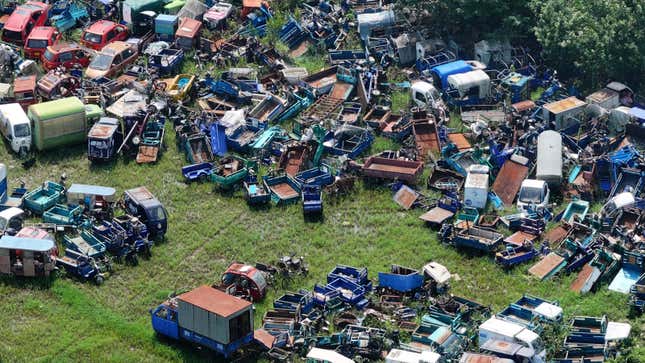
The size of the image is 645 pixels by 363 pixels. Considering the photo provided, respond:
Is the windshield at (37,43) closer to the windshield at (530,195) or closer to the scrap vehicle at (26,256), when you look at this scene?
the scrap vehicle at (26,256)

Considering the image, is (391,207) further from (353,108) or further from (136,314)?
(136,314)

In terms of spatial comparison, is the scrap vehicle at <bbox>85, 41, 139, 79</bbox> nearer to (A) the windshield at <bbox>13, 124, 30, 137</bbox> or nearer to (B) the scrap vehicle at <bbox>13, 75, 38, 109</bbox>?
(B) the scrap vehicle at <bbox>13, 75, 38, 109</bbox>

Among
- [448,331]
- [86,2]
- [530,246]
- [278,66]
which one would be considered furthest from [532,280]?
[86,2]

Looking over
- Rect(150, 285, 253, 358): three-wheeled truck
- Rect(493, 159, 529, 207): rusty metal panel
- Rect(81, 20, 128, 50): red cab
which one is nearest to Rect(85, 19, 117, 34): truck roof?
Rect(81, 20, 128, 50): red cab

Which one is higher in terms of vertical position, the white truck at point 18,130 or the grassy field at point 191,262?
the white truck at point 18,130

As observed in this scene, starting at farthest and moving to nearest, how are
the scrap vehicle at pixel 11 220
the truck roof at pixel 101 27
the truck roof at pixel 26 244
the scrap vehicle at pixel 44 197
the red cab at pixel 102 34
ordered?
1. the truck roof at pixel 101 27
2. the red cab at pixel 102 34
3. the scrap vehicle at pixel 44 197
4. the scrap vehicle at pixel 11 220
5. the truck roof at pixel 26 244

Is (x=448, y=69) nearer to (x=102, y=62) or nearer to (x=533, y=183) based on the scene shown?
(x=533, y=183)

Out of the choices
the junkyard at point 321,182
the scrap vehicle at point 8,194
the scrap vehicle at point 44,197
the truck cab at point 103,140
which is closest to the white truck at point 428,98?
the junkyard at point 321,182
